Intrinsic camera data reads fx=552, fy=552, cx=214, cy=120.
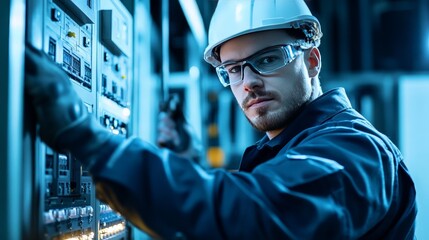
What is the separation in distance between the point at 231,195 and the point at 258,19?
68 cm

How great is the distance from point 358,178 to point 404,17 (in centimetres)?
612

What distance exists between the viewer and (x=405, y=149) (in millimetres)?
5512

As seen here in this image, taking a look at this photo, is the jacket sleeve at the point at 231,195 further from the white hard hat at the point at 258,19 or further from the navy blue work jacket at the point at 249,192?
the white hard hat at the point at 258,19

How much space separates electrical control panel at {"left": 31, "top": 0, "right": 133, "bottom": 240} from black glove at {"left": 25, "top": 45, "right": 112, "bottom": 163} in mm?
70

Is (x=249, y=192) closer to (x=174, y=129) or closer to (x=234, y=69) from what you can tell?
(x=234, y=69)

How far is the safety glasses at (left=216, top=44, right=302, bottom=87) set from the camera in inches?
58.4

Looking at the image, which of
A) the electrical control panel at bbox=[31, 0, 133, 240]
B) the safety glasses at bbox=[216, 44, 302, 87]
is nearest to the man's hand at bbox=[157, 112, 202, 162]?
the electrical control panel at bbox=[31, 0, 133, 240]

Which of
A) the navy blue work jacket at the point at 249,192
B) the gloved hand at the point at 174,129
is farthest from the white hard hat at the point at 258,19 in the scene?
the gloved hand at the point at 174,129

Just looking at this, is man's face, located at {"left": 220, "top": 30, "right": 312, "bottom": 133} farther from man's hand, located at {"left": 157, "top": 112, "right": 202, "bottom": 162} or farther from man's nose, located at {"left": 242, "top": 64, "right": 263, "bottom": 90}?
man's hand, located at {"left": 157, "top": 112, "right": 202, "bottom": 162}

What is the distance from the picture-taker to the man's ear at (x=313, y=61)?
1720 mm

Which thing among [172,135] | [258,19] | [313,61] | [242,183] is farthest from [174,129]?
[242,183]

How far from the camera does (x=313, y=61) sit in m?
1.73

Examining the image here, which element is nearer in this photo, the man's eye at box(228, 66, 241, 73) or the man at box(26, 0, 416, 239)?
the man at box(26, 0, 416, 239)

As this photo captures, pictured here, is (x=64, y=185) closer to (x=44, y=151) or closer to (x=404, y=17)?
(x=44, y=151)
